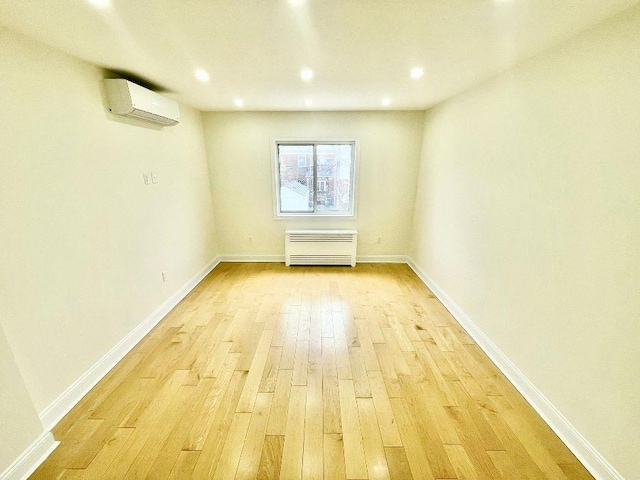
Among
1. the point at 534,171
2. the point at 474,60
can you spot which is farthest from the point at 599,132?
the point at 474,60

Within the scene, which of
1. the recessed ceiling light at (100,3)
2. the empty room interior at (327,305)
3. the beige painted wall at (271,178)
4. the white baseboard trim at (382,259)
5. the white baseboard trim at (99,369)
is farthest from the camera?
the white baseboard trim at (382,259)

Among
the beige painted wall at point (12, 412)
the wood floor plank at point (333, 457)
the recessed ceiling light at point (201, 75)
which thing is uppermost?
the recessed ceiling light at point (201, 75)

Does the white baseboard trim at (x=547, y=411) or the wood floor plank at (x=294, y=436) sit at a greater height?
the white baseboard trim at (x=547, y=411)

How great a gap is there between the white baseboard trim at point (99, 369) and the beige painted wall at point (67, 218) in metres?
0.05

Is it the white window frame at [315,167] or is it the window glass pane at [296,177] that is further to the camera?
the window glass pane at [296,177]

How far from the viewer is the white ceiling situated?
47.3 inches

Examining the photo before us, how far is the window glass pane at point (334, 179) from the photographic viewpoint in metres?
3.96

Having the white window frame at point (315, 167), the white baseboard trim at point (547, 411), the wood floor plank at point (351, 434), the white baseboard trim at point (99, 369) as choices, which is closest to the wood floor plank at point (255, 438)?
the wood floor plank at point (351, 434)

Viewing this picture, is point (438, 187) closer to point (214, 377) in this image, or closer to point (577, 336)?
point (577, 336)

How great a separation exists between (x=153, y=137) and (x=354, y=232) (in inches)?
108

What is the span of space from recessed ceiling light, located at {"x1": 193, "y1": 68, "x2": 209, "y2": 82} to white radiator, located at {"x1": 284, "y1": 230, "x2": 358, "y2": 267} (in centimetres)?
221

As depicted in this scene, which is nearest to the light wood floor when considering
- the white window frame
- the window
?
the white window frame

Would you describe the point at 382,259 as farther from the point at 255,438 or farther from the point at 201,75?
the point at 201,75

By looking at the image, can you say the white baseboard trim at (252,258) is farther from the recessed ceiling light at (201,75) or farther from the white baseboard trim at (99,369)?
the recessed ceiling light at (201,75)
